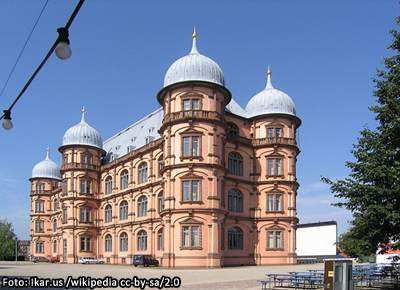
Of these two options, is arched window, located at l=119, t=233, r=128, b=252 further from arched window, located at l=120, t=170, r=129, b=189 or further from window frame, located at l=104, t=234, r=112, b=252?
arched window, located at l=120, t=170, r=129, b=189

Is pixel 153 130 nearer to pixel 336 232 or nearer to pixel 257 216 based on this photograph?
pixel 257 216

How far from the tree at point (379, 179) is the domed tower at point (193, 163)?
2441cm

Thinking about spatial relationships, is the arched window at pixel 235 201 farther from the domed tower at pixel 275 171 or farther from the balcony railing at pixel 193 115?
the balcony railing at pixel 193 115

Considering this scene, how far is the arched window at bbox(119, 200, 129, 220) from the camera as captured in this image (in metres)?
59.6

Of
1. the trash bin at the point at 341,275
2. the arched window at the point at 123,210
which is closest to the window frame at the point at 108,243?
the arched window at the point at 123,210

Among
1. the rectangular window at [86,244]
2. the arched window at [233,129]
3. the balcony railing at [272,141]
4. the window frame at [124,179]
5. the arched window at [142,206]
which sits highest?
the arched window at [233,129]

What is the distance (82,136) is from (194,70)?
27.4 metres

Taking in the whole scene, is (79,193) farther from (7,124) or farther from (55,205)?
(7,124)

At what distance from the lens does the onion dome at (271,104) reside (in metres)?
52.5

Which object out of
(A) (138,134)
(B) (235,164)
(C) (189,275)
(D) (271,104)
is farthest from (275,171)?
(C) (189,275)

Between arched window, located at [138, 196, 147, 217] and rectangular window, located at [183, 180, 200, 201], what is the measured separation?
12791 mm

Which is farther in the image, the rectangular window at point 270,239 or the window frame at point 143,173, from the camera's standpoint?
the window frame at point 143,173

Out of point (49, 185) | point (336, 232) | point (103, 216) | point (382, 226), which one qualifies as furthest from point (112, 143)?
point (382, 226)

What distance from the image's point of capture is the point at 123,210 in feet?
198
